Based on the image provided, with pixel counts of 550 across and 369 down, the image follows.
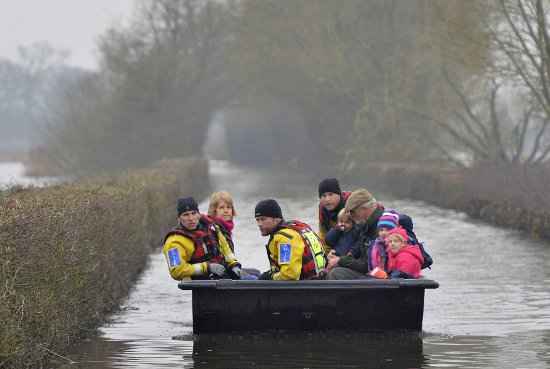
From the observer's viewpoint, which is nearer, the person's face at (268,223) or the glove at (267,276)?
the person's face at (268,223)

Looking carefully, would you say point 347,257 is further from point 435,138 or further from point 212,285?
point 435,138

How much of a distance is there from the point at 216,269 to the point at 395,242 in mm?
1835

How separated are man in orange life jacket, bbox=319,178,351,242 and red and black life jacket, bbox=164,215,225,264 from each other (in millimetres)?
1489

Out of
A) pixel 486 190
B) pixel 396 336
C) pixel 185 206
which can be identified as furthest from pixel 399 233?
pixel 486 190

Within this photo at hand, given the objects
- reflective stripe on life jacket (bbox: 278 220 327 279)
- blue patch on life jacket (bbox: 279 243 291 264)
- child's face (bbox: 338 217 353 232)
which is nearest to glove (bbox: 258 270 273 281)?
reflective stripe on life jacket (bbox: 278 220 327 279)

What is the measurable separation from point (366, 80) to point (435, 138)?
372cm

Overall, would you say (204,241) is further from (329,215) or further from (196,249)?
(329,215)

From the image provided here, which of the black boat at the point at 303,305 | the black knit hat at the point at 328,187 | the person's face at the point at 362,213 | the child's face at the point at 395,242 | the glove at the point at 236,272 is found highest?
the black knit hat at the point at 328,187

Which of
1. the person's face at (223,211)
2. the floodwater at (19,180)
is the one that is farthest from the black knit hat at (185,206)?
the floodwater at (19,180)

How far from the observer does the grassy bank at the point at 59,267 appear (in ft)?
29.9

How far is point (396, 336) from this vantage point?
11727 mm

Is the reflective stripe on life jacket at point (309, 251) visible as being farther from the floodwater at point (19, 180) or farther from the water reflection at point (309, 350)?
the floodwater at point (19, 180)

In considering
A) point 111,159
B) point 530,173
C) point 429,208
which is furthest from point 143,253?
point 111,159

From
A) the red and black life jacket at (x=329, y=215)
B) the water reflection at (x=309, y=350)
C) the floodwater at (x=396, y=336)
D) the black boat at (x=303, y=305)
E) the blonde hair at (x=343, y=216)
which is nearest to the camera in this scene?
the water reflection at (x=309, y=350)
